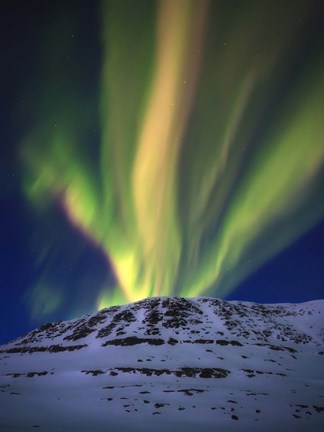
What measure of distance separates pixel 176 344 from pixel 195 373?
56.4 ft

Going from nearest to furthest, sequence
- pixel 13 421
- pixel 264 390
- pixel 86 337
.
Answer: pixel 13 421, pixel 264 390, pixel 86 337

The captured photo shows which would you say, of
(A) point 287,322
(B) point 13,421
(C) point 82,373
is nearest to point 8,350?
(C) point 82,373

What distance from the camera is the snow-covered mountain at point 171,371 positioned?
20.3m

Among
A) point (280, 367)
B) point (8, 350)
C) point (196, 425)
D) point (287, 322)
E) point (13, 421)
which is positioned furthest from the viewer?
point (287, 322)

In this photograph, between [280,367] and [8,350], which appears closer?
[280,367]

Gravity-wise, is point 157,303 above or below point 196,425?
above

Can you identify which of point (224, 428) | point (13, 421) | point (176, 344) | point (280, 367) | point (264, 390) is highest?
point (176, 344)

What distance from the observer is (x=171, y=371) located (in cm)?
4119

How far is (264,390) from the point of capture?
31.6 metres

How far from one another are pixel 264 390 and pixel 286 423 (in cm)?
1341

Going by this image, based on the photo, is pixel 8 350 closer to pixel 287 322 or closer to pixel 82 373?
pixel 82 373

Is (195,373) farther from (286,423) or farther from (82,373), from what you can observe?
(286,423)

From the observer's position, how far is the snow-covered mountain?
20328mm

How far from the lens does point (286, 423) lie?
64.5 feet
